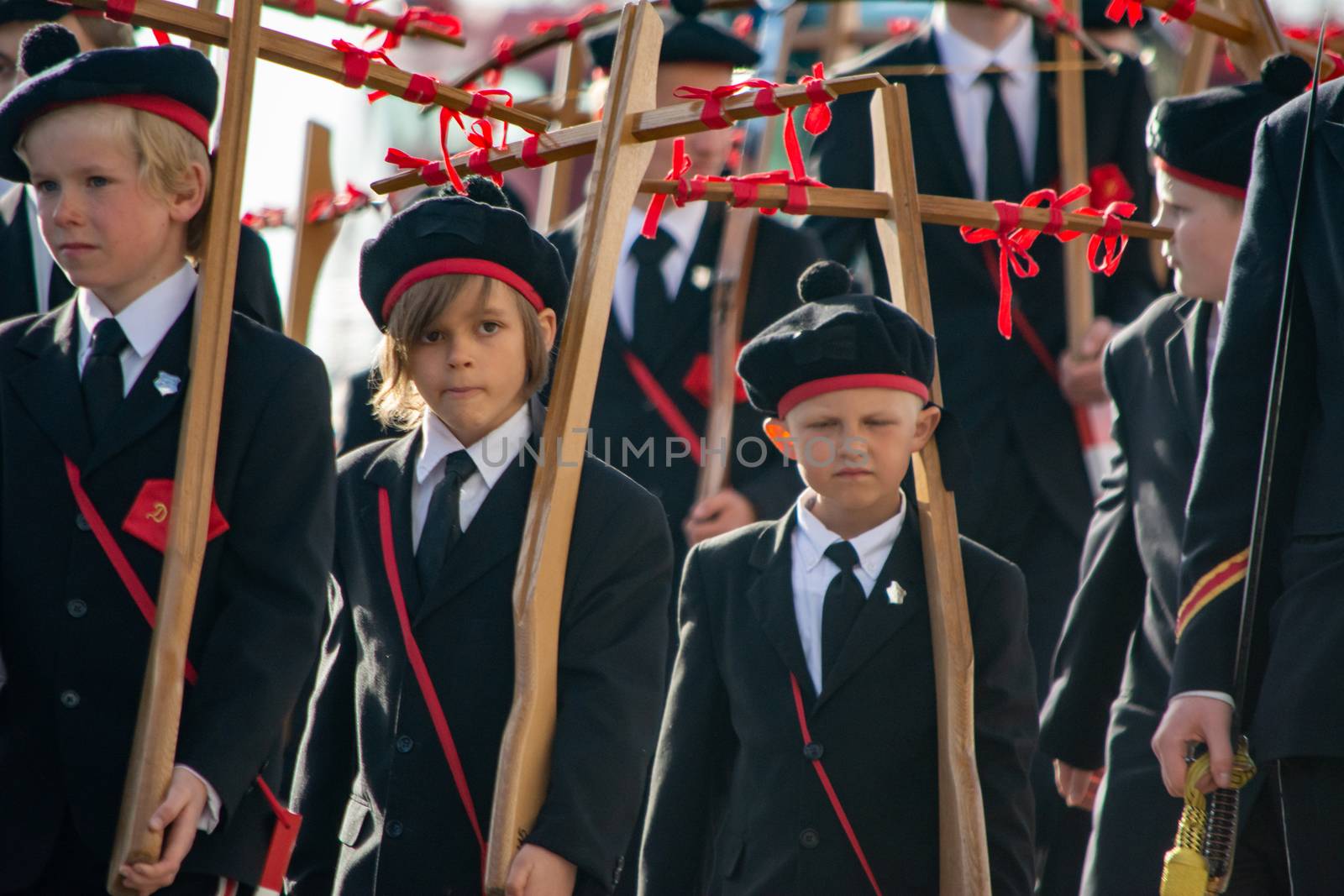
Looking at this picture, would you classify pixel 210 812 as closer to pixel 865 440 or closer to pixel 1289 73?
pixel 865 440

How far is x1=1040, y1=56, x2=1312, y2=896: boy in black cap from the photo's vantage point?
4.19 m

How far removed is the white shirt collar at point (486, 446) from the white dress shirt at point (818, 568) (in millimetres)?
629

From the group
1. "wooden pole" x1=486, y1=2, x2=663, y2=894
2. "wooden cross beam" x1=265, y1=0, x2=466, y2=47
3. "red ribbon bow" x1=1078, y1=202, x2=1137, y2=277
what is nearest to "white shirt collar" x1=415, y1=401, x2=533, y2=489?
"wooden pole" x1=486, y1=2, x2=663, y2=894

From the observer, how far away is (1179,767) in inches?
126

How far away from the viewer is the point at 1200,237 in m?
4.22

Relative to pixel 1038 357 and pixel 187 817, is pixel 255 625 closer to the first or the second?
pixel 187 817

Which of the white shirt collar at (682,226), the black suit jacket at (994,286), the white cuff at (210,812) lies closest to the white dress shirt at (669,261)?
the white shirt collar at (682,226)

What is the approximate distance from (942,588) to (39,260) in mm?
2208

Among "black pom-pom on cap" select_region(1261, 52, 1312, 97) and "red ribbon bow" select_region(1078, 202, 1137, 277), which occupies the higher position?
"black pom-pom on cap" select_region(1261, 52, 1312, 97)

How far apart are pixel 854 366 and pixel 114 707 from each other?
157cm

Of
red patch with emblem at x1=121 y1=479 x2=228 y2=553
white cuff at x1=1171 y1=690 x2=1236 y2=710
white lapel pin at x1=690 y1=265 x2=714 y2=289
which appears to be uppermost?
white lapel pin at x1=690 y1=265 x2=714 y2=289

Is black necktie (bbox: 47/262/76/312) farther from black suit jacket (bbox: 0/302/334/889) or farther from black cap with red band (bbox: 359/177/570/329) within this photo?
black suit jacket (bbox: 0/302/334/889)

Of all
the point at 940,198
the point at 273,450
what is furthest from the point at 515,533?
the point at 940,198

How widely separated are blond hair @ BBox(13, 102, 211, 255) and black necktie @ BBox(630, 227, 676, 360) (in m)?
2.04
